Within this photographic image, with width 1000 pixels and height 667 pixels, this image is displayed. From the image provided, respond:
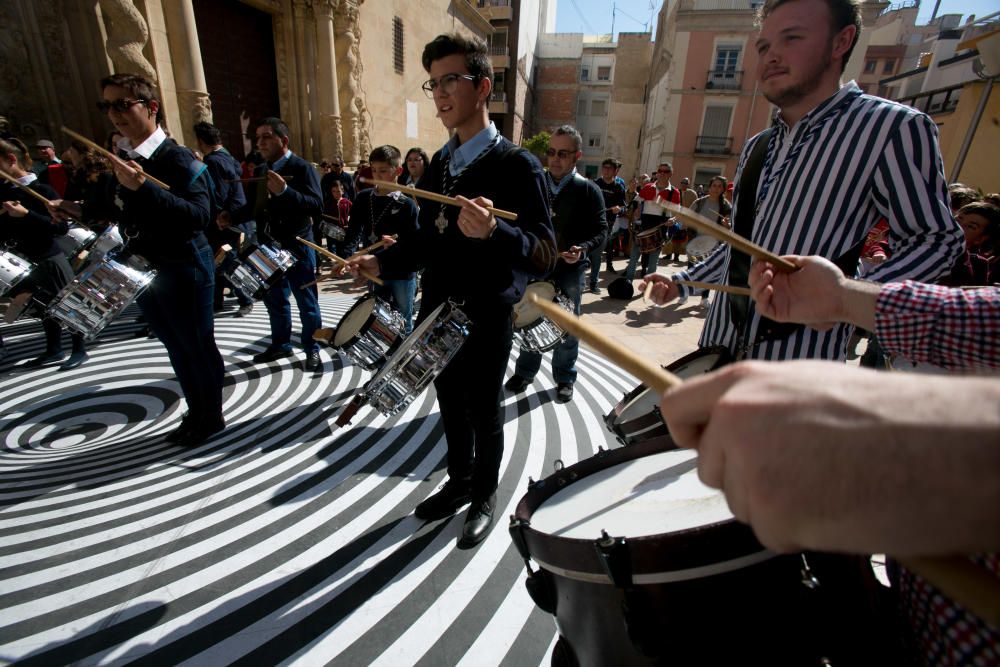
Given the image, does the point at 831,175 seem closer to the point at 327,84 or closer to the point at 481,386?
the point at 481,386

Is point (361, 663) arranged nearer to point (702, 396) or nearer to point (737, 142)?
point (702, 396)

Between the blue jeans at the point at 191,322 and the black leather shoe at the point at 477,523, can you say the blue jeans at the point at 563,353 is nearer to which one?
the black leather shoe at the point at 477,523

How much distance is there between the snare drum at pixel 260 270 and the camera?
4102 millimetres

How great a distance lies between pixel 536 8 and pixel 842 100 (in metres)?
43.7

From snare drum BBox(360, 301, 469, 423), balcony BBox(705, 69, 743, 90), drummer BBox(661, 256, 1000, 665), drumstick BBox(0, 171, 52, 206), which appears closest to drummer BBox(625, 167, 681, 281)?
snare drum BBox(360, 301, 469, 423)

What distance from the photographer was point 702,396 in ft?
1.77

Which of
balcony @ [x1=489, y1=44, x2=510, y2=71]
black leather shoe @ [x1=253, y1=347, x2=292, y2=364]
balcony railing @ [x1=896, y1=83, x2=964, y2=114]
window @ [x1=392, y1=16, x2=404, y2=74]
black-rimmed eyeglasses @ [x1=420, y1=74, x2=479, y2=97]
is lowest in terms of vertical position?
black leather shoe @ [x1=253, y1=347, x2=292, y2=364]

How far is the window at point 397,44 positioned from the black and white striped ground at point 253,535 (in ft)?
49.2

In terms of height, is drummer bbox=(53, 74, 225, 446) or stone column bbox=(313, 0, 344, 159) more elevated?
stone column bbox=(313, 0, 344, 159)

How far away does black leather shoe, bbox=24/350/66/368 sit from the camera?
432 centimetres

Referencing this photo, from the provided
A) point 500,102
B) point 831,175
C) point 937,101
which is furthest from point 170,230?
point 500,102

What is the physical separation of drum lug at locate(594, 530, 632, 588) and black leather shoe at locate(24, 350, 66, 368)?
5734 mm

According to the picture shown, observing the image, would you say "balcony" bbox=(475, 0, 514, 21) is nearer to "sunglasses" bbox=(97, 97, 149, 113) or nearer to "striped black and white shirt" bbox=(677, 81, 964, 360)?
"sunglasses" bbox=(97, 97, 149, 113)

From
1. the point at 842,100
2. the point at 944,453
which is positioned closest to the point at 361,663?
the point at 944,453
